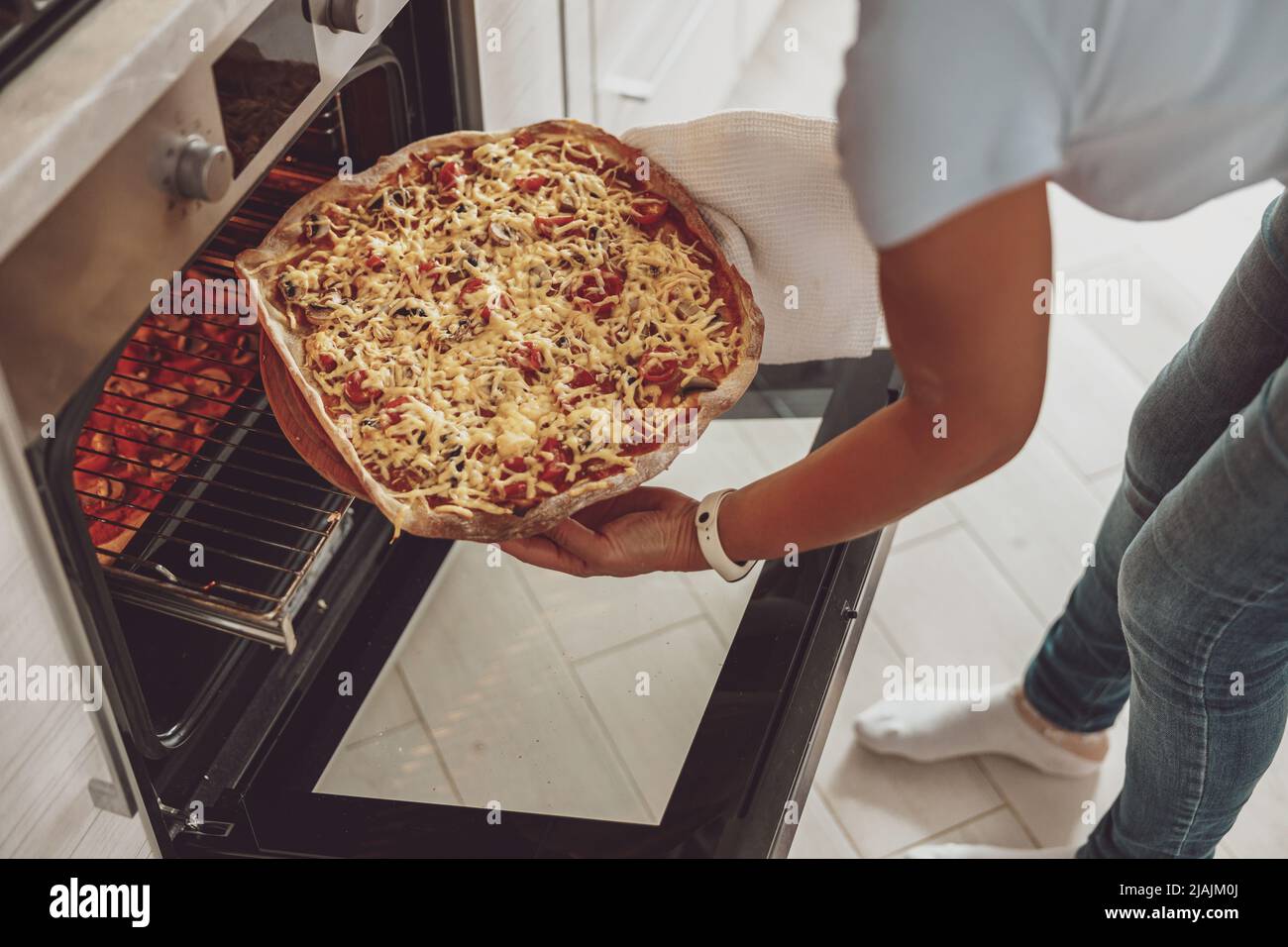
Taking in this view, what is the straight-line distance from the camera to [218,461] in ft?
3.60

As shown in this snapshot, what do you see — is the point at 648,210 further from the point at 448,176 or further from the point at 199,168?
the point at 199,168

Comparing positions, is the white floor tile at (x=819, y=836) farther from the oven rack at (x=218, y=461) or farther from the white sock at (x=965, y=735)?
the oven rack at (x=218, y=461)

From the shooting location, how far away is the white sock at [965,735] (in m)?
1.57

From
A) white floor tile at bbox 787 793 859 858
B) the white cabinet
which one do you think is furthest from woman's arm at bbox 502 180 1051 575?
white floor tile at bbox 787 793 859 858

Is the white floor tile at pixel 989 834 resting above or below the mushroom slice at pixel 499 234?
below

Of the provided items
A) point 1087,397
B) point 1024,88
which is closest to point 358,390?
point 1024,88

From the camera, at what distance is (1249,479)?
0.93m

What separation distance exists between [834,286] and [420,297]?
0.40 metres

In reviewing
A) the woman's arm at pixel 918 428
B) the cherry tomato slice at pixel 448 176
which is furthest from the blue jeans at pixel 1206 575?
the cherry tomato slice at pixel 448 176

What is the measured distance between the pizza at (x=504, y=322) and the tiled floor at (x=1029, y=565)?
722 mm

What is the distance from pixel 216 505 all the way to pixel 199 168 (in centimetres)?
30

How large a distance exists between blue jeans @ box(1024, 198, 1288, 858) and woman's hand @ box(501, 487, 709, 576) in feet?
1.29
